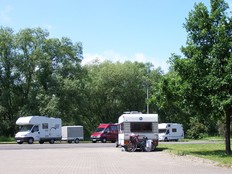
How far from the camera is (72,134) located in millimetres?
52094

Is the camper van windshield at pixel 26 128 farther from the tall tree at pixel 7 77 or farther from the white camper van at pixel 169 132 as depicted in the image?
the white camper van at pixel 169 132

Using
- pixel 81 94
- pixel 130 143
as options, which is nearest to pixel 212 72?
pixel 130 143

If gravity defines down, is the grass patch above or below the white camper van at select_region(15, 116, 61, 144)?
below

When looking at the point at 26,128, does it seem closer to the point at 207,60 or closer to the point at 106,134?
the point at 106,134

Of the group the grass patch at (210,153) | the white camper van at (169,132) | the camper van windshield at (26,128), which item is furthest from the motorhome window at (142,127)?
the white camper van at (169,132)

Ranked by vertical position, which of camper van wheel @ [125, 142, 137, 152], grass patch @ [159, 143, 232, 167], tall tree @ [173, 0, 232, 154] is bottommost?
Result: grass patch @ [159, 143, 232, 167]

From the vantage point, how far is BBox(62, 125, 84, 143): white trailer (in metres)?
51.8

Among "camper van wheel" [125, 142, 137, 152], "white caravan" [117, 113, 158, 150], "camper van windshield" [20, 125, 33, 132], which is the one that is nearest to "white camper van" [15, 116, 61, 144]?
"camper van windshield" [20, 125, 33, 132]

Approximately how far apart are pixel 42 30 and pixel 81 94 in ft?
42.6

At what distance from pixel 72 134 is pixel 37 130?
254 inches

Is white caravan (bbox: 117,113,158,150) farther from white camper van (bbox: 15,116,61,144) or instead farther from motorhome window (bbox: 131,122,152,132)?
white camper van (bbox: 15,116,61,144)

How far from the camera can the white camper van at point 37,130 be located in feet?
150

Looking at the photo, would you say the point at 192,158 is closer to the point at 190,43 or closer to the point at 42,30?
the point at 190,43

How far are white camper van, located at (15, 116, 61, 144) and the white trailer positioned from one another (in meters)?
2.46
